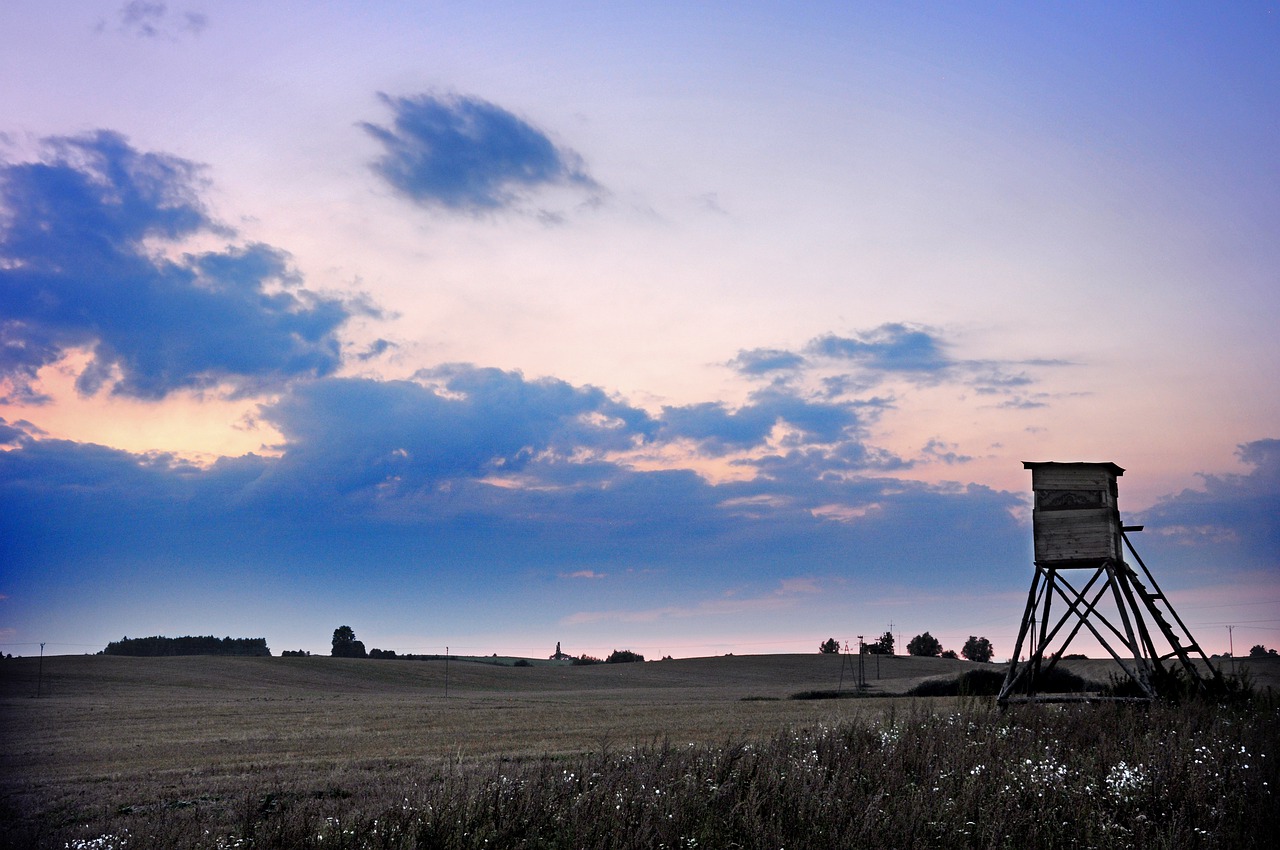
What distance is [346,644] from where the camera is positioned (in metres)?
128

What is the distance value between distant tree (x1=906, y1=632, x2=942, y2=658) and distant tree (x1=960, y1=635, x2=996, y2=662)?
491 cm

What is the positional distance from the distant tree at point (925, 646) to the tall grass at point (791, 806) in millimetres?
100743

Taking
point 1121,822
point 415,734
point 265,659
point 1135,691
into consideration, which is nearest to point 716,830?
point 1121,822

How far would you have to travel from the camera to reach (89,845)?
9586 mm

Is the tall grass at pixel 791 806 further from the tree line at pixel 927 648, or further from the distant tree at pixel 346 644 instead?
the distant tree at pixel 346 644

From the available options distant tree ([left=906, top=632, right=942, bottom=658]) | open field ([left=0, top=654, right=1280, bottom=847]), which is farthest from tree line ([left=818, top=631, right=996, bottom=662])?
open field ([left=0, top=654, right=1280, bottom=847])

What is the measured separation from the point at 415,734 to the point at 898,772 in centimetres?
2013

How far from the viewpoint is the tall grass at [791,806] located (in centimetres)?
928

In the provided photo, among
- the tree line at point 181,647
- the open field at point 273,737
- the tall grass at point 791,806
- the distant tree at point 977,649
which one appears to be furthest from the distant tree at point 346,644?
the tall grass at point 791,806

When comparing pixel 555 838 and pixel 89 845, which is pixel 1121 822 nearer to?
pixel 555 838

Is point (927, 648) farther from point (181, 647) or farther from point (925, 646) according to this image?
point (181, 647)

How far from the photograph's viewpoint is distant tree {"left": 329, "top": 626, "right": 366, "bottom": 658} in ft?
418

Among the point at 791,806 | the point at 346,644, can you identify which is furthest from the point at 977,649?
the point at 791,806

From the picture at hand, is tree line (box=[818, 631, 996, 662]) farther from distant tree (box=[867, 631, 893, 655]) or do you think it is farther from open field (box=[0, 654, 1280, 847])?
open field (box=[0, 654, 1280, 847])
